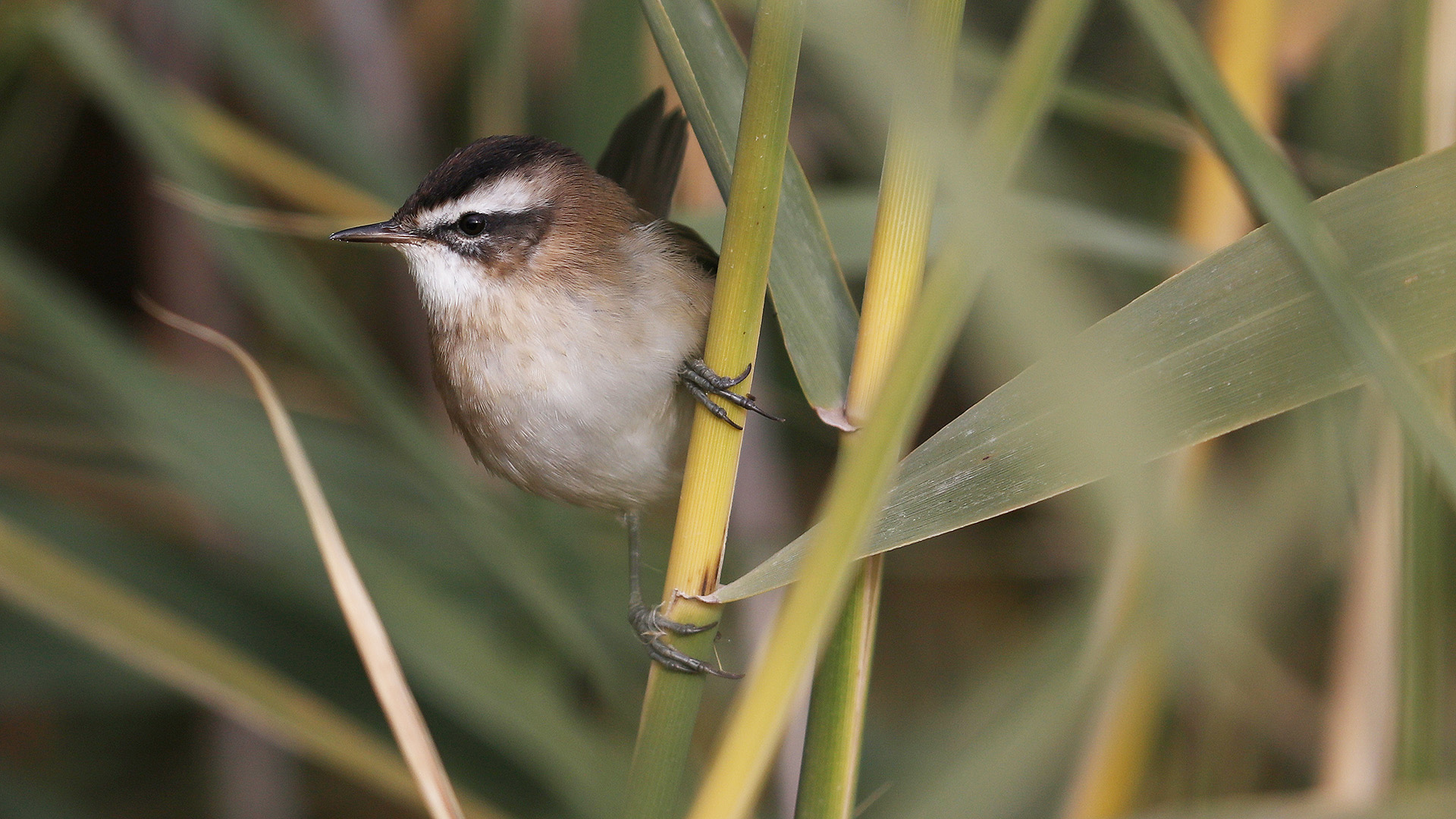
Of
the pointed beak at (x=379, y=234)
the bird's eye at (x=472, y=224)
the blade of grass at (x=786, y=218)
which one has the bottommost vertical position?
the blade of grass at (x=786, y=218)

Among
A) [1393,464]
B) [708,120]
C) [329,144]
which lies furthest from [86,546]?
[1393,464]

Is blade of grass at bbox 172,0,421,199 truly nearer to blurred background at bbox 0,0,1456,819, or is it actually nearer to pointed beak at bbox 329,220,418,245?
blurred background at bbox 0,0,1456,819

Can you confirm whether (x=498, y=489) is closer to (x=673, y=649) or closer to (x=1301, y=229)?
(x=673, y=649)

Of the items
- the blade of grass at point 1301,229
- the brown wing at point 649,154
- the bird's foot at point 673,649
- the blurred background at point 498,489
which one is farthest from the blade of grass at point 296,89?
the blade of grass at point 1301,229

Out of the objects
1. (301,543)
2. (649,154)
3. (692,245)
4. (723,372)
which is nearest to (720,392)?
(723,372)

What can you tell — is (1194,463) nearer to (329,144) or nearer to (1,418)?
(329,144)

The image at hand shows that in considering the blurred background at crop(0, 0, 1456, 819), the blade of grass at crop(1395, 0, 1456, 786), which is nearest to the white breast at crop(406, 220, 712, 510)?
the blurred background at crop(0, 0, 1456, 819)

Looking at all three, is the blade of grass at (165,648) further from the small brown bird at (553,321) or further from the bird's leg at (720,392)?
the bird's leg at (720,392)
